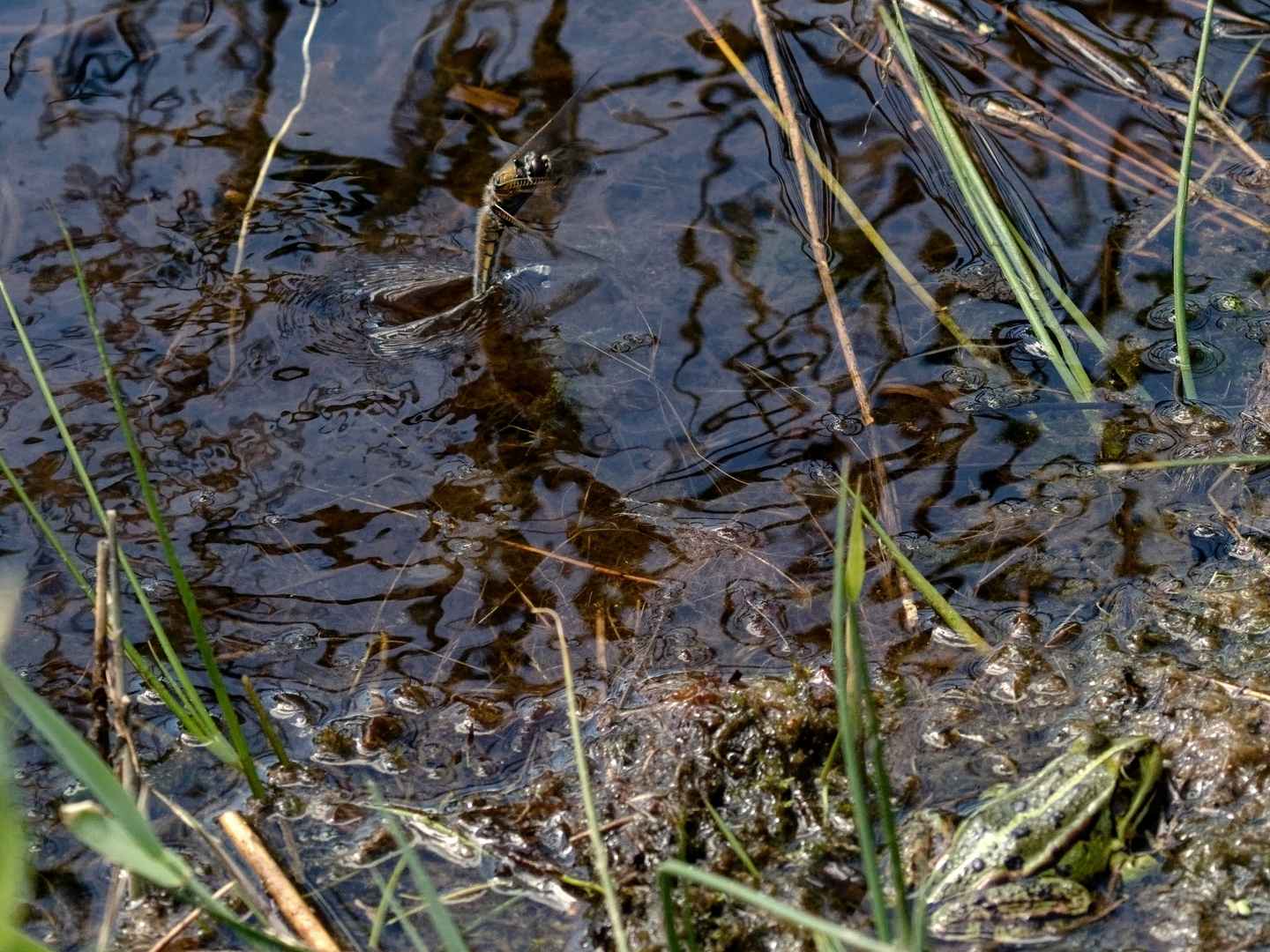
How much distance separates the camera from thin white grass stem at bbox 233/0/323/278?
3914mm

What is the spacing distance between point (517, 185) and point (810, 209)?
1045 mm

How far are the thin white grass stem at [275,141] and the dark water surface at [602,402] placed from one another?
0.13 feet

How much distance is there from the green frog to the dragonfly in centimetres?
249

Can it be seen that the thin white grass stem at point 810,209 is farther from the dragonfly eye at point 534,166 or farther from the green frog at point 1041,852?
the green frog at point 1041,852

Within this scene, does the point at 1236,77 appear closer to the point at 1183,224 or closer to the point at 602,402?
the point at 1183,224

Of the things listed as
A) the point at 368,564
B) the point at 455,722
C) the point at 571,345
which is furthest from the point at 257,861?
the point at 571,345

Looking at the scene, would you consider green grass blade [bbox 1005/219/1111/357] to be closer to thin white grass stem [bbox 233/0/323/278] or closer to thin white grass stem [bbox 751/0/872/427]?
thin white grass stem [bbox 751/0/872/427]

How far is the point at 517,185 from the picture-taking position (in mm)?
3943

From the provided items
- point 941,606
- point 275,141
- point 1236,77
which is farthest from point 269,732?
point 1236,77

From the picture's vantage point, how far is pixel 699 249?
151 inches

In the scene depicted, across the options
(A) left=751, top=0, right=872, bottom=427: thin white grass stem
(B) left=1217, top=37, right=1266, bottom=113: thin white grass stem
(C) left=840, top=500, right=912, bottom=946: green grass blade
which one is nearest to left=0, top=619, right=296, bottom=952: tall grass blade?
(C) left=840, top=500, right=912, bottom=946: green grass blade

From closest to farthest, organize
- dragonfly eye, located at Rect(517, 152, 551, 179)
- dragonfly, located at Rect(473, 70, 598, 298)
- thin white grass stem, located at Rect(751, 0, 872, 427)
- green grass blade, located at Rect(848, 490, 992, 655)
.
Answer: green grass blade, located at Rect(848, 490, 992, 655) < thin white grass stem, located at Rect(751, 0, 872, 427) < dragonfly, located at Rect(473, 70, 598, 298) < dragonfly eye, located at Rect(517, 152, 551, 179)

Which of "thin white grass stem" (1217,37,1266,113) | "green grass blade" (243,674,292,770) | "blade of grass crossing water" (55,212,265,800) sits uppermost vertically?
"thin white grass stem" (1217,37,1266,113)

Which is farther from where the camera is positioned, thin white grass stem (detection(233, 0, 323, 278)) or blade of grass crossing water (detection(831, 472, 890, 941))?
thin white grass stem (detection(233, 0, 323, 278))
